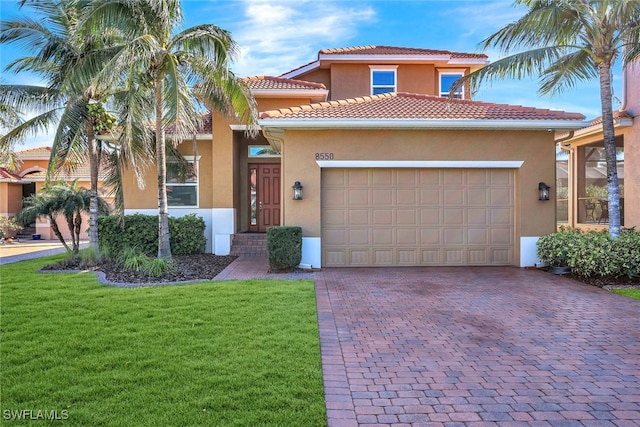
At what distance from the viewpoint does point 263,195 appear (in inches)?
661

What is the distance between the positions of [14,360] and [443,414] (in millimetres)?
4796

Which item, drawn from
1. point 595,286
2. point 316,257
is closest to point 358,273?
point 316,257

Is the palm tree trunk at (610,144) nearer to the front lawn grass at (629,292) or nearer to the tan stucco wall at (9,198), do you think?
the front lawn grass at (629,292)

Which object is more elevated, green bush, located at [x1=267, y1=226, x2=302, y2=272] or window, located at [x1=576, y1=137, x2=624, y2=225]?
window, located at [x1=576, y1=137, x2=624, y2=225]

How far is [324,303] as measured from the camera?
7.76m

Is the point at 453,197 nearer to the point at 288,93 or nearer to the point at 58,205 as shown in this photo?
the point at 288,93

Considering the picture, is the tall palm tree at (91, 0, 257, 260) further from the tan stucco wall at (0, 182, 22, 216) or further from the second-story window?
the tan stucco wall at (0, 182, 22, 216)

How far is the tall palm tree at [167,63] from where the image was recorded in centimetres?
947

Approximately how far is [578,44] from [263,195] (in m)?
11.4

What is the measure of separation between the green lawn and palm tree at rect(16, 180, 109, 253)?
4791mm

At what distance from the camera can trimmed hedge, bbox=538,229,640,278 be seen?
945cm

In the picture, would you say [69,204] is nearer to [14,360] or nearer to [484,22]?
[14,360]

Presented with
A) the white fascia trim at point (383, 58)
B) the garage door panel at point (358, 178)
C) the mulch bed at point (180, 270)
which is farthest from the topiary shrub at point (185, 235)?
the white fascia trim at point (383, 58)

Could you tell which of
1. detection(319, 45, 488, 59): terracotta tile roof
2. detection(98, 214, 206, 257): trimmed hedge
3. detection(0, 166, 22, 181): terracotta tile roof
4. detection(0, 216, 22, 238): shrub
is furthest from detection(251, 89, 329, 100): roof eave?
detection(0, 166, 22, 181): terracotta tile roof
